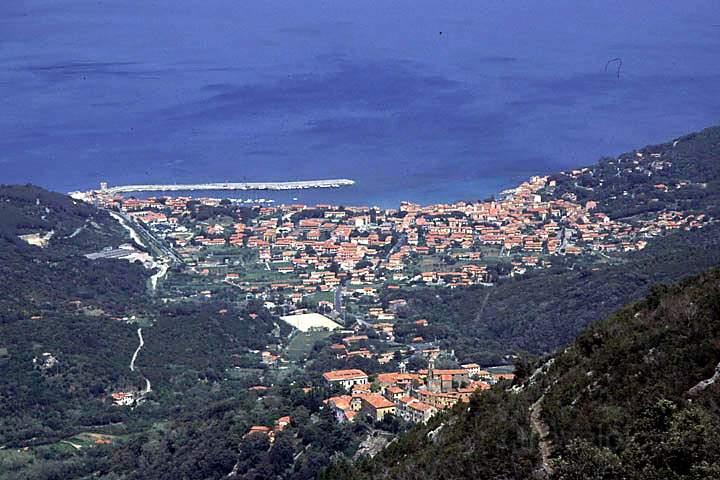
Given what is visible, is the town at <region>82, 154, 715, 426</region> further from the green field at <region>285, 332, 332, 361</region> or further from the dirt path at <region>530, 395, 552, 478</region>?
the dirt path at <region>530, 395, 552, 478</region>

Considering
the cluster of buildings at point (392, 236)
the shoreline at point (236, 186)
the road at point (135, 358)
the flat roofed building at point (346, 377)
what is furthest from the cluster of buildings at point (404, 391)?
the shoreline at point (236, 186)

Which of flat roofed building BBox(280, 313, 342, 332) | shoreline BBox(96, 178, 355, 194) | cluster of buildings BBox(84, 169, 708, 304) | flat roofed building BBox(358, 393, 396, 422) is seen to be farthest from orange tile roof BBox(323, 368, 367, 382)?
shoreline BBox(96, 178, 355, 194)

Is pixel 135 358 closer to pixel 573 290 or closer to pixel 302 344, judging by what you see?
pixel 302 344

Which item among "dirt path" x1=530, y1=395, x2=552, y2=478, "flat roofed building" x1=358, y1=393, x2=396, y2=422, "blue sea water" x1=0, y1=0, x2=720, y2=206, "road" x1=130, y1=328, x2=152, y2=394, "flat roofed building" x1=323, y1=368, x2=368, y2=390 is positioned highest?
"blue sea water" x1=0, y1=0, x2=720, y2=206

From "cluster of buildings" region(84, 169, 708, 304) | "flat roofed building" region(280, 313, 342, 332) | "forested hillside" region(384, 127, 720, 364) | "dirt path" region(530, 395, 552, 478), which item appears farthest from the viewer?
"cluster of buildings" region(84, 169, 708, 304)

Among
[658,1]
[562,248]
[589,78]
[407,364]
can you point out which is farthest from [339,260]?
[658,1]

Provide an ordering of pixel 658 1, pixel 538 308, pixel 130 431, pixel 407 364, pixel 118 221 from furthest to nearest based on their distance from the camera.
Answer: pixel 658 1, pixel 118 221, pixel 538 308, pixel 407 364, pixel 130 431

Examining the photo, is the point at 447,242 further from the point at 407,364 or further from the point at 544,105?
the point at 544,105
